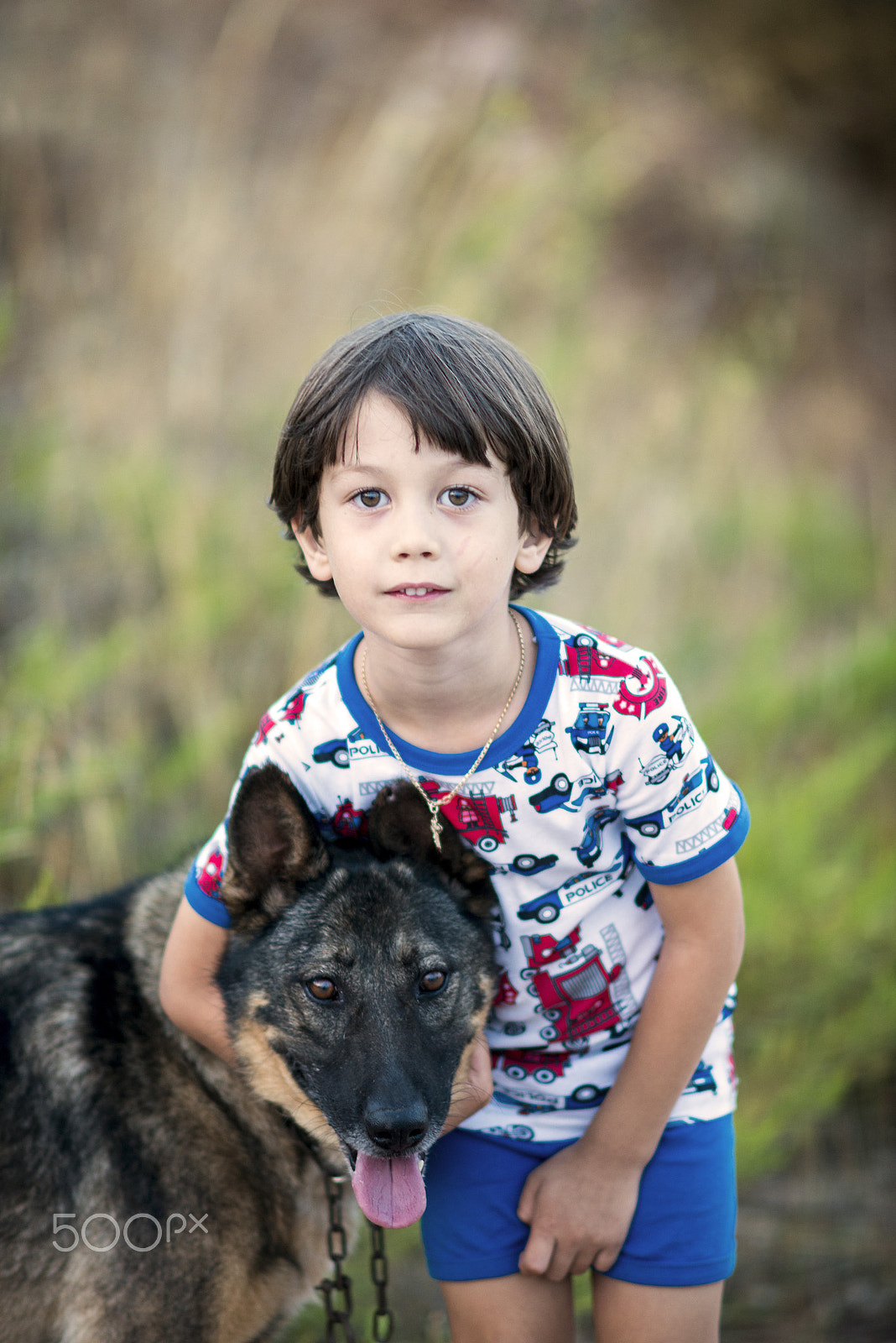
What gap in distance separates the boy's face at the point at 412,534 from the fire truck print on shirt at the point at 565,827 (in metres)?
0.27

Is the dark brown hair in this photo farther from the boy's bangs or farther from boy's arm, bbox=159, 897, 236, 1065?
boy's arm, bbox=159, 897, 236, 1065

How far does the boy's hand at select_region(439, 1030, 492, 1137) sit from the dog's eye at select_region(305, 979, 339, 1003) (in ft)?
0.90

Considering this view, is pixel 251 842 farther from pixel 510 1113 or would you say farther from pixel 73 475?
pixel 73 475

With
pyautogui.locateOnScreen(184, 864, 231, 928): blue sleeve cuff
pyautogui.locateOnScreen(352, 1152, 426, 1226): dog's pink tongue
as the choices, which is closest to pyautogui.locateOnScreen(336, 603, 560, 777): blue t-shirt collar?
pyautogui.locateOnScreen(184, 864, 231, 928): blue sleeve cuff

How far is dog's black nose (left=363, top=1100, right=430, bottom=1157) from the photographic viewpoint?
1581mm

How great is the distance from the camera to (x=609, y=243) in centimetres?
794

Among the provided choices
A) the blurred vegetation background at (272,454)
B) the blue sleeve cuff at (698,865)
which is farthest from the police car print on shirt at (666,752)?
the blurred vegetation background at (272,454)

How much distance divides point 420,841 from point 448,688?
305mm

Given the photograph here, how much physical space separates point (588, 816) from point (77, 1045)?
3.59 feet

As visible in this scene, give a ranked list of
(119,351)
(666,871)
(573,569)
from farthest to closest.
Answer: (573,569), (119,351), (666,871)

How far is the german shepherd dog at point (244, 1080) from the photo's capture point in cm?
175

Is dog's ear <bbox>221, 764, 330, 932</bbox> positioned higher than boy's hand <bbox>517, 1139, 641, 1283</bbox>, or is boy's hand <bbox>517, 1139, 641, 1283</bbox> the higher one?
dog's ear <bbox>221, 764, 330, 932</bbox>

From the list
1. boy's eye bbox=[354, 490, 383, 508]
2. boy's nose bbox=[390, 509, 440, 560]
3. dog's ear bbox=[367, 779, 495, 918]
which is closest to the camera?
boy's nose bbox=[390, 509, 440, 560]


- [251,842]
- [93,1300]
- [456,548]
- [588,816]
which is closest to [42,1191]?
[93,1300]
